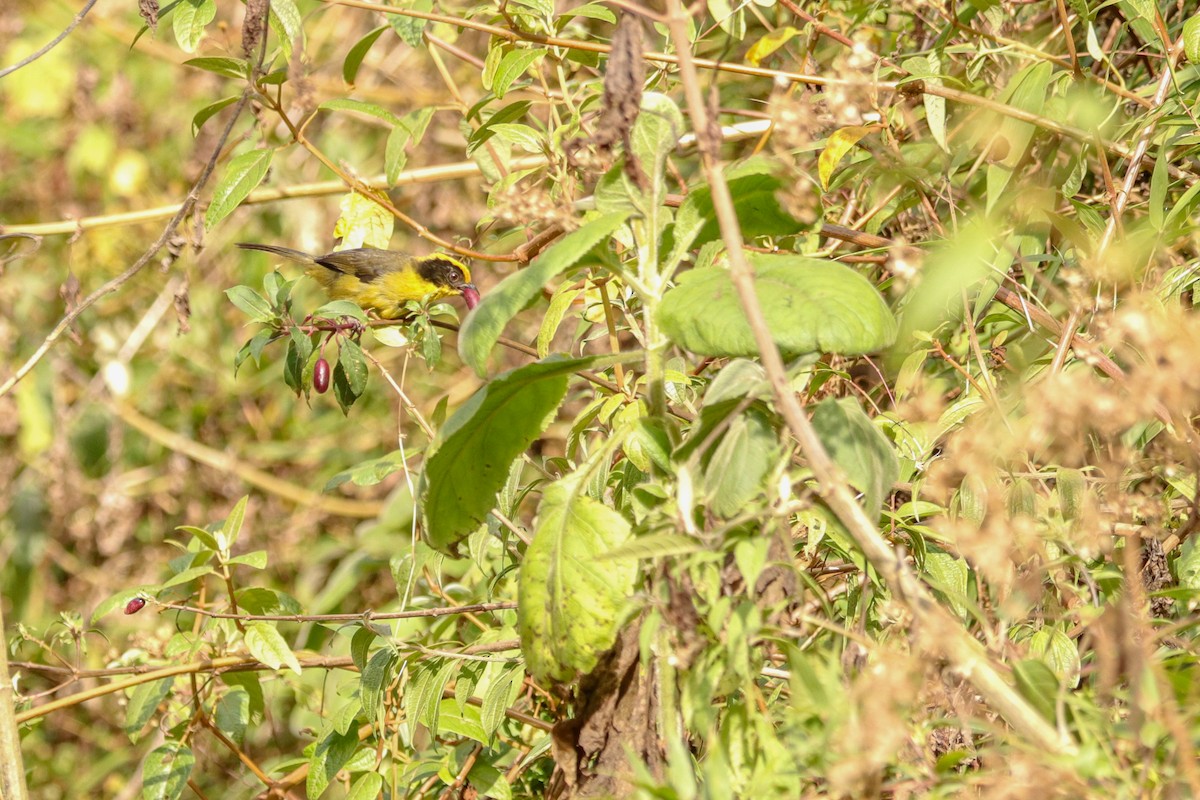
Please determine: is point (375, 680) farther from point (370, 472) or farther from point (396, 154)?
point (396, 154)

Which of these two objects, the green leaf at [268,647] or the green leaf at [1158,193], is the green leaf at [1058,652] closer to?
the green leaf at [1158,193]

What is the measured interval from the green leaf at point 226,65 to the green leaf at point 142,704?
1.14 meters

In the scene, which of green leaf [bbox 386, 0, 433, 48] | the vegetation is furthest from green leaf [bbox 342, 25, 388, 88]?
green leaf [bbox 386, 0, 433, 48]

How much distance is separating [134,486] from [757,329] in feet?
16.3

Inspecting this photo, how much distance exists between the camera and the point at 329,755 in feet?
6.89

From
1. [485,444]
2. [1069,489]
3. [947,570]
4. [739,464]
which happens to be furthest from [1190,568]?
[485,444]

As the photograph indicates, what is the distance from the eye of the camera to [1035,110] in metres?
2.07

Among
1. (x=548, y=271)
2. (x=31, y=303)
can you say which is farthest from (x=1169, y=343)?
(x=31, y=303)

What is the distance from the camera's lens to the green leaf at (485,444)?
1398 mm

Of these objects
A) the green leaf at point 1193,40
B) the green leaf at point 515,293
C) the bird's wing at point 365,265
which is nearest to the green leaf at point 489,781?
the green leaf at point 515,293

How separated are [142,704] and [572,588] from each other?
132cm

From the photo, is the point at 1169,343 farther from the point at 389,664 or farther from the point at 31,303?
the point at 31,303

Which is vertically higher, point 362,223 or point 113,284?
point 113,284

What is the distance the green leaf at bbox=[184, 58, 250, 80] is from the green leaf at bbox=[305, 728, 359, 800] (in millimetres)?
1197
